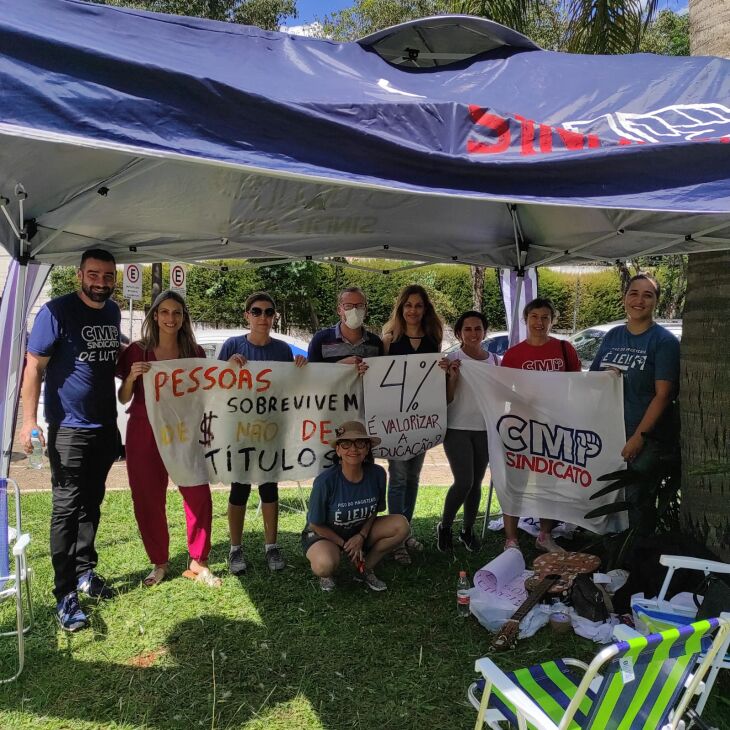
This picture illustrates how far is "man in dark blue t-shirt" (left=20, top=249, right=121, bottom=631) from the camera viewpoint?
3.41m

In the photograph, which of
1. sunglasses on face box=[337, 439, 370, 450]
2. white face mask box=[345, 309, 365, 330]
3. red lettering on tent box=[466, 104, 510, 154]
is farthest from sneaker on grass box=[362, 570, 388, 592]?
red lettering on tent box=[466, 104, 510, 154]

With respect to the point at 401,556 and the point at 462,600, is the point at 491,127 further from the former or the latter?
the point at 401,556

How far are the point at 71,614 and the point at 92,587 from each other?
0.41 metres

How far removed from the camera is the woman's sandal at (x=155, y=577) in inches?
161

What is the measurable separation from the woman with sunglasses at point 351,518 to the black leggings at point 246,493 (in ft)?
1.39

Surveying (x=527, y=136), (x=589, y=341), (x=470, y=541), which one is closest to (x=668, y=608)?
(x=470, y=541)

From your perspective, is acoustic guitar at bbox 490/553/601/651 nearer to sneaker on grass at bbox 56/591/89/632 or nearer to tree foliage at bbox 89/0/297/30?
sneaker on grass at bbox 56/591/89/632

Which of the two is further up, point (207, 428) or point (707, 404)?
point (707, 404)

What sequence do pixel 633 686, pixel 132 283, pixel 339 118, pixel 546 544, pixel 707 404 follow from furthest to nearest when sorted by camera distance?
pixel 132 283, pixel 546 544, pixel 707 404, pixel 339 118, pixel 633 686

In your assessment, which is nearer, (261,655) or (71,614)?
(261,655)

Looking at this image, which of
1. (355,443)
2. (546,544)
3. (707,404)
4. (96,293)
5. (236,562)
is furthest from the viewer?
(546,544)

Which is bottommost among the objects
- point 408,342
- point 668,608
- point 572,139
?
point 668,608

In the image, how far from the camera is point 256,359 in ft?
14.0

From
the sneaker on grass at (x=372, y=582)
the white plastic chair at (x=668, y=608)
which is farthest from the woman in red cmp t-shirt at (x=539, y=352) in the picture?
the white plastic chair at (x=668, y=608)
